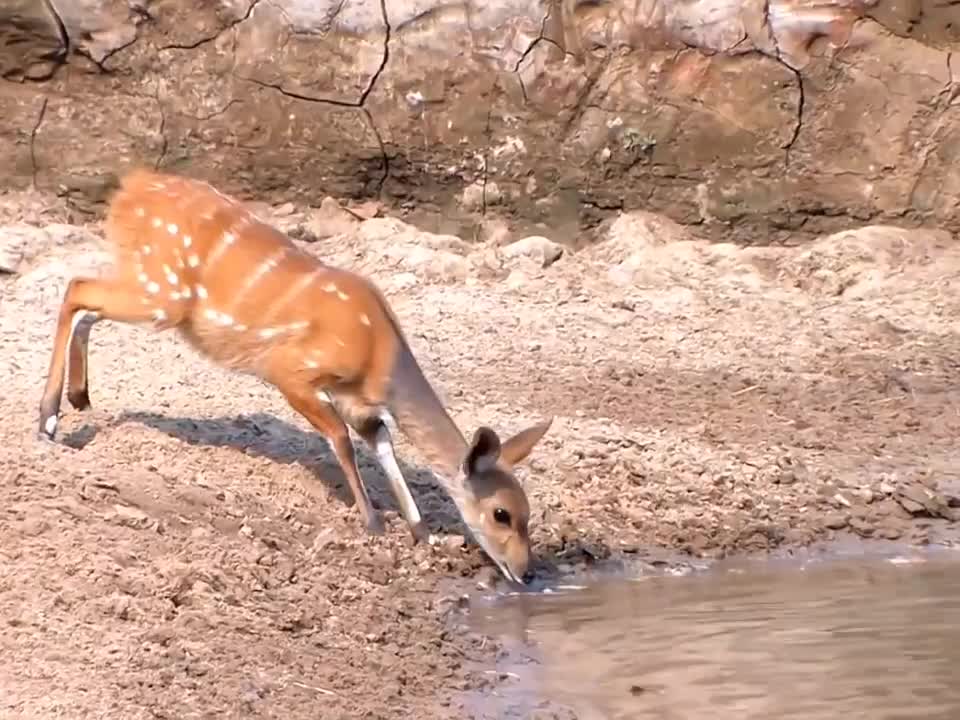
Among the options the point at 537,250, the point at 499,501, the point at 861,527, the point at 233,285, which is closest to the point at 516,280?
the point at 537,250

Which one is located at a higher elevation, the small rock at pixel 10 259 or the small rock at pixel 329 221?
the small rock at pixel 329 221

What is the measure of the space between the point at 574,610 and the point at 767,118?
4264 mm

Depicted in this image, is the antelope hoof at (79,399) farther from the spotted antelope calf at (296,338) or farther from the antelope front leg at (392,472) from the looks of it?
the antelope front leg at (392,472)

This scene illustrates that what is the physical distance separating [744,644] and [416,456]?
7.39 feet

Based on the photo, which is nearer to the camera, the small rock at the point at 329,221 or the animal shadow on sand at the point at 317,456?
the animal shadow on sand at the point at 317,456

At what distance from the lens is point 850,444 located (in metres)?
7.68

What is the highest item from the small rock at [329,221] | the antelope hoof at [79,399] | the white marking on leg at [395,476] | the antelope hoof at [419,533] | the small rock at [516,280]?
the white marking on leg at [395,476]

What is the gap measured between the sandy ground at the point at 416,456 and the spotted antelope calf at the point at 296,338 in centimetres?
20

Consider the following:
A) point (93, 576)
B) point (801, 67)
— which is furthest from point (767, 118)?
point (93, 576)

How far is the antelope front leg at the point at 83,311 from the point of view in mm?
6820

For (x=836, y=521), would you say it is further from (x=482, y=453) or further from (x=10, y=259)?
(x=10, y=259)

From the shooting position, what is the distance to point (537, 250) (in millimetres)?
9461

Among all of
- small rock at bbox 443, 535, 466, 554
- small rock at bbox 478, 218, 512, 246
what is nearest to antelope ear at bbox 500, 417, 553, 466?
small rock at bbox 443, 535, 466, 554

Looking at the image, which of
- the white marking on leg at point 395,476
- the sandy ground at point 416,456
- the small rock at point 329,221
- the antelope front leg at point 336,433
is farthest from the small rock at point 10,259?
the white marking on leg at point 395,476
